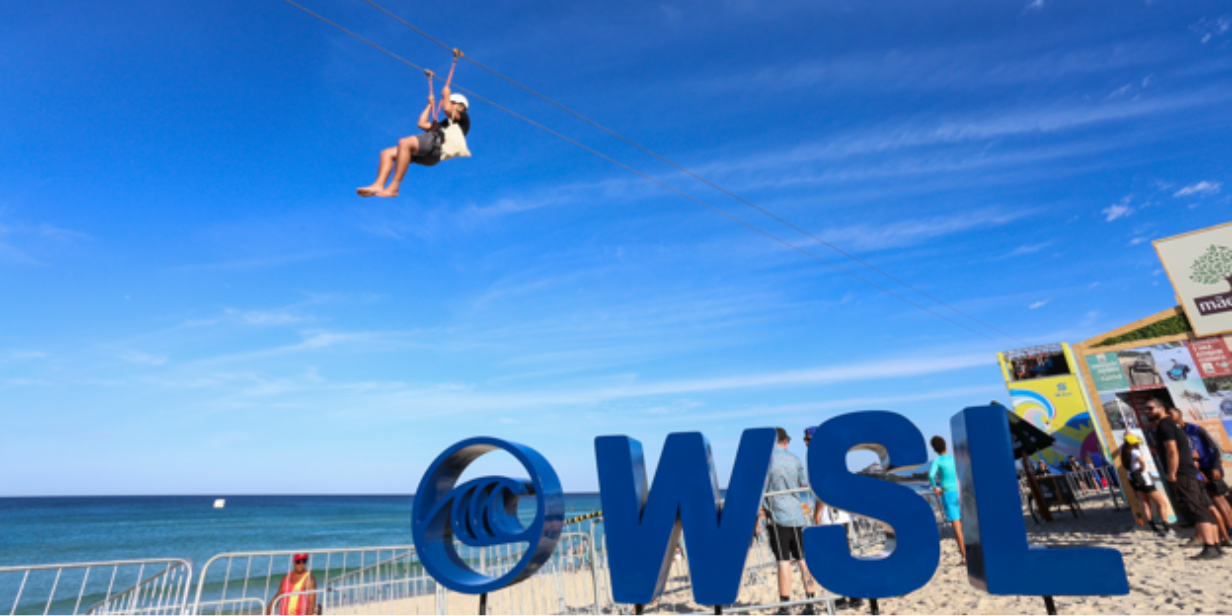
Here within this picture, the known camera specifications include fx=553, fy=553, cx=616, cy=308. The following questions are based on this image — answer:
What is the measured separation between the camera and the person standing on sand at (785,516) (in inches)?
238

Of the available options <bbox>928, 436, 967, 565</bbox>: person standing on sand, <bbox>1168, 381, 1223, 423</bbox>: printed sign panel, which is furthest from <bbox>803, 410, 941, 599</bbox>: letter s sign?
<bbox>1168, 381, 1223, 423</bbox>: printed sign panel

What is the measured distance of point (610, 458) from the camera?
4.48 m

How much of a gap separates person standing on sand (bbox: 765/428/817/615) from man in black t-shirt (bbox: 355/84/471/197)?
14.8 feet

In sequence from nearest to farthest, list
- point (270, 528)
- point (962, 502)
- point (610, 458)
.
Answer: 1. point (962, 502)
2. point (610, 458)
3. point (270, 528)

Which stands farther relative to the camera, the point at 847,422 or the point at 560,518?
the point at 560,518

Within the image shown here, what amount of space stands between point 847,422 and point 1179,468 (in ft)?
17.7

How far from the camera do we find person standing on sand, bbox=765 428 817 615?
6.04 metres

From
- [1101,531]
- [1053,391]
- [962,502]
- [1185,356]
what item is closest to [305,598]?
[962,502]

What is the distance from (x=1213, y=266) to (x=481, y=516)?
13268mm

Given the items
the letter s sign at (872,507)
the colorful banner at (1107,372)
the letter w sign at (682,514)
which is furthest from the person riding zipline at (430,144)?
the colorful banner at (1107,372)

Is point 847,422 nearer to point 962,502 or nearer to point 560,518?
point 962,502

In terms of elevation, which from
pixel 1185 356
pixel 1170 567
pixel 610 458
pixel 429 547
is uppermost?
pixel 1185 356

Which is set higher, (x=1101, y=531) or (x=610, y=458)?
(x=610, y=458)

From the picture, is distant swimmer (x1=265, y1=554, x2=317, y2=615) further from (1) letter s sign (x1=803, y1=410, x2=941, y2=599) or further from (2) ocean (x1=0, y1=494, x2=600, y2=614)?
(2) ocean (x1=0, y1=494, x2=600, y2=614)
